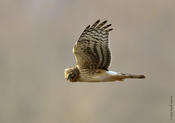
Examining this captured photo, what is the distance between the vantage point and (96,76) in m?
2.95

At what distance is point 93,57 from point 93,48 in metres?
0.05

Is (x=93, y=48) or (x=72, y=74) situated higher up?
(x=93, y=48)

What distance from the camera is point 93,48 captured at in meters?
2.96

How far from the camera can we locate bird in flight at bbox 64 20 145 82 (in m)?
2.92

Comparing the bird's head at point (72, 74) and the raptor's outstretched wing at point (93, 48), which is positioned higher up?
the raptor's outstretched wing at point (93, 48)

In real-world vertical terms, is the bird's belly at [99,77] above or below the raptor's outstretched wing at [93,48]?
below

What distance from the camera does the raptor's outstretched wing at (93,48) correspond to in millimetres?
2916

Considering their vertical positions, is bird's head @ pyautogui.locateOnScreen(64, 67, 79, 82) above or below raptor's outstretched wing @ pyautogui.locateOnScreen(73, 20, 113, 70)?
below

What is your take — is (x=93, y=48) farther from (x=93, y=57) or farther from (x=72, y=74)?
(x=72, y=74)

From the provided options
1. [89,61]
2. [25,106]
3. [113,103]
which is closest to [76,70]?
[89,61]

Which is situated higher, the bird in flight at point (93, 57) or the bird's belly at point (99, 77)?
the bird in flight at point (93, 57)

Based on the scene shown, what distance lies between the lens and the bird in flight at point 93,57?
2916mm

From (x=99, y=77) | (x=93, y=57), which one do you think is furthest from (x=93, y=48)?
(x=99, y=77)

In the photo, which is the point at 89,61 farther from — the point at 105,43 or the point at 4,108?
the point at 4,108
